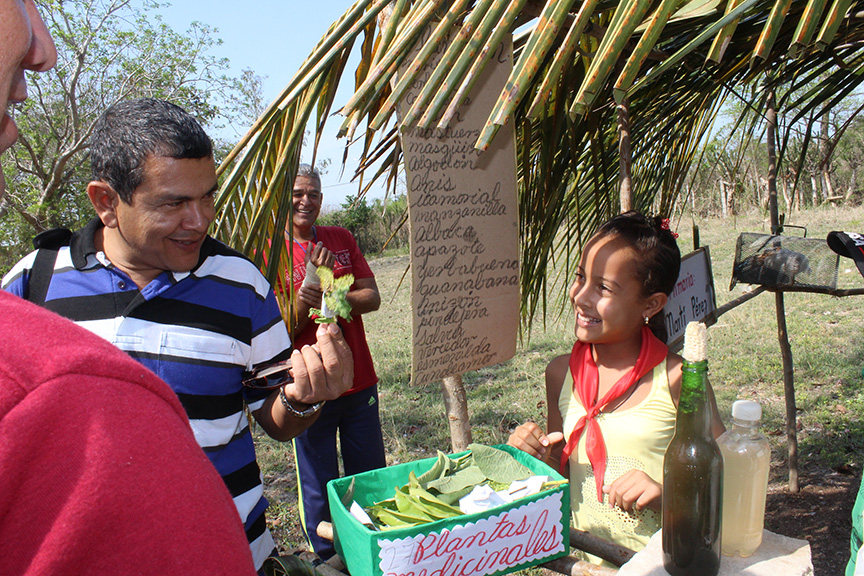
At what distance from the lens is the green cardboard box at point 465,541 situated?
41.1 inches

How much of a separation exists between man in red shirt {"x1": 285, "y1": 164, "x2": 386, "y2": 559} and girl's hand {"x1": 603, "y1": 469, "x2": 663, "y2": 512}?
1.55 m

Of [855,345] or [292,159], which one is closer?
[292,159]

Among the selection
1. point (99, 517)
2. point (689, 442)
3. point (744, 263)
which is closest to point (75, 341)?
point (99, 517)

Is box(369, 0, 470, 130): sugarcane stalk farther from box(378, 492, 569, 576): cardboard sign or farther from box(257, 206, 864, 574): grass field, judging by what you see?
box(257, 206, 864, 574): grass field

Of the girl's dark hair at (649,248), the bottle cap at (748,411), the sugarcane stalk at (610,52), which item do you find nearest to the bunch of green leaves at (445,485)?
the bottle cap at (748,411)

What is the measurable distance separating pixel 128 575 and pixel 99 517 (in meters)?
0.05

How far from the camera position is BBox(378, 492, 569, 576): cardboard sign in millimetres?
1048

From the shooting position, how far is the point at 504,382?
534 centimetres

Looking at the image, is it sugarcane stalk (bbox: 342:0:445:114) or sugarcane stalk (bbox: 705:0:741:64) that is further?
sugarcane stalk (bbox: 342:0:445:114)

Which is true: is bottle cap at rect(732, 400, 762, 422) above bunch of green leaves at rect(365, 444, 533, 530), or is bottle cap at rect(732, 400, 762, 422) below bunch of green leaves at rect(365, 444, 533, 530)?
above

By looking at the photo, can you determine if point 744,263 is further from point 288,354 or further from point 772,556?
point 288,354

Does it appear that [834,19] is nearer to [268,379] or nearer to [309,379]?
[309,379]

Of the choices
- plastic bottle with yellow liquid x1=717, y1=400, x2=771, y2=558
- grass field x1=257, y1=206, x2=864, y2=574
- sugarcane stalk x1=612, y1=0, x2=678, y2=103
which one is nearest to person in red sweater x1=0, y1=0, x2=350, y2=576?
sugarcane stalk x1=612, y1=0, x2=678, y2=103

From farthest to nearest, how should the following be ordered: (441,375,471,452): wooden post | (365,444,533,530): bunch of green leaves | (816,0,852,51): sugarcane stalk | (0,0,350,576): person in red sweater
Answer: (441,375,471,452): wooden post, (365,444,533,530): bunch of green leaves, (816,0,852,51): sugarcane stalk, (0,0,350,576): person in red sweater
